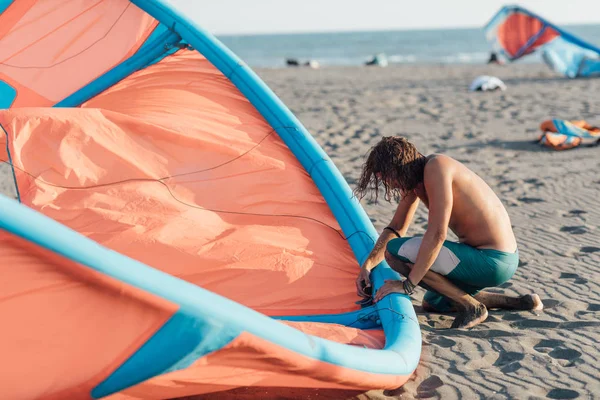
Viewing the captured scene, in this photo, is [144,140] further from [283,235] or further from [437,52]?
[437,52]

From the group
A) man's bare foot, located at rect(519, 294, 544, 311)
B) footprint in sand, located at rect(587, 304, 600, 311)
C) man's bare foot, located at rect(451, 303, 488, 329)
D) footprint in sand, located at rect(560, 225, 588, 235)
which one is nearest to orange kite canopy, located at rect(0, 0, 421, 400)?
man's bare foot, located at rect(451, 303, 488, 329)

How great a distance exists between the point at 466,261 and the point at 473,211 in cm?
25

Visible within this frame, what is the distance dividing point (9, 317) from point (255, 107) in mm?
2612

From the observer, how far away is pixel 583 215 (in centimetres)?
559

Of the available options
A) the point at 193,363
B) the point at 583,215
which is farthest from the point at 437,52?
the point at 193,363

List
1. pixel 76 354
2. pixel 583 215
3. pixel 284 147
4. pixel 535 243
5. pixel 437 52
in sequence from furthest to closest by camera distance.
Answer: pixel 437 52, pixel 583 215, pixel 535 243, pixel 284 147, pixel 76 354

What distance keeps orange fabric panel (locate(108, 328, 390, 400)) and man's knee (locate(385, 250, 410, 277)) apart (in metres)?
0.98

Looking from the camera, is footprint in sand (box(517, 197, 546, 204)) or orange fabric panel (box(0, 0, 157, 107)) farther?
footprint in sand (box(517, 197, 546, 204))

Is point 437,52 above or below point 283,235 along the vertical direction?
below

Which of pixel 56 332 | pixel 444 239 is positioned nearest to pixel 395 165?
pixel 444 239

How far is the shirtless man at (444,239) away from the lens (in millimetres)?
3285

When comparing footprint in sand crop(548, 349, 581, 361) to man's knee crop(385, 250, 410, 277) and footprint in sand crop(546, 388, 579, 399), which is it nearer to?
footprint in sand crop(546, 388, 579, 399)

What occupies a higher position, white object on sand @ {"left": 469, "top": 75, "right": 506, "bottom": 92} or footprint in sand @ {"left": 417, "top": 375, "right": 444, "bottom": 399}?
footprint in sand @ {"left": 417, "top": 375, "right": 444, "bottom": 399}

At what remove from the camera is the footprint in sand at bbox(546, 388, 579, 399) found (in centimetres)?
284
